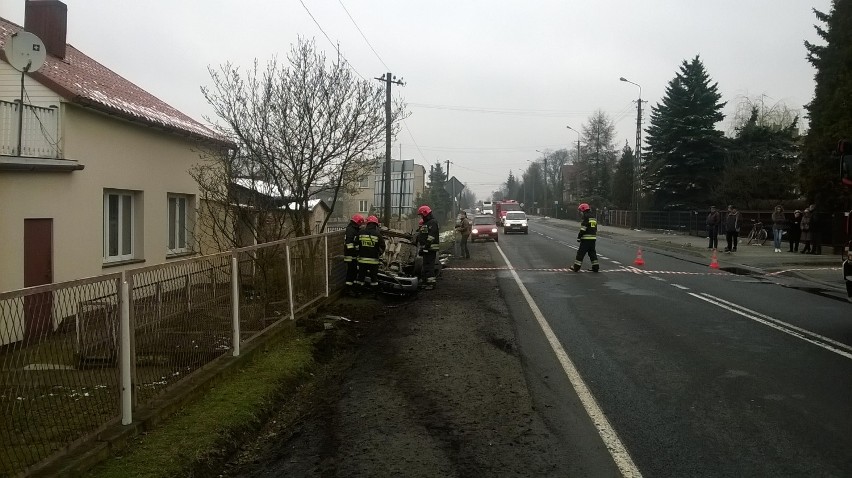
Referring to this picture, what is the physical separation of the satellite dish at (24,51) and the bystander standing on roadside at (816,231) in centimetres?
2349

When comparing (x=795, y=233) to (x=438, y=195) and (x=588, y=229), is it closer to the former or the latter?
(x=588, y=229)

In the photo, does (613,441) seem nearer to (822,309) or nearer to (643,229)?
(822,309)

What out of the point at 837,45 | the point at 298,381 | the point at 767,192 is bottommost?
the point at 298,381

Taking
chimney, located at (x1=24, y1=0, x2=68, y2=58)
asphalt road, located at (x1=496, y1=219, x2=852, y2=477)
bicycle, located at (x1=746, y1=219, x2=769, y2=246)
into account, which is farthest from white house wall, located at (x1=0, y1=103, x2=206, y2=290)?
→ bicycle, located at (x1=746, y1=219, x2=769, y2=246)

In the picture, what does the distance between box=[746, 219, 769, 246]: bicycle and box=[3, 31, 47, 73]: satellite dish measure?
97.8ft

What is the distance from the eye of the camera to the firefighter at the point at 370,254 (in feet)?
44.2

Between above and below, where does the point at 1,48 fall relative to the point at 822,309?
above

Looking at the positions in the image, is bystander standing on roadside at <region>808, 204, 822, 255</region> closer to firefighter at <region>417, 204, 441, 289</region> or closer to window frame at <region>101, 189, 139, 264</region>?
firefighter at <region>417, 204, 441, 289</region>

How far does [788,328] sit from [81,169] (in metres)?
10.6

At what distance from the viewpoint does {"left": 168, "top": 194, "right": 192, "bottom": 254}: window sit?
15.3 m

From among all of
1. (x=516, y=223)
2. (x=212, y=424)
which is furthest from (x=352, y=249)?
(x=516, y=223)

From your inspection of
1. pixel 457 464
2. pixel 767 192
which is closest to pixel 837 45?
pixel 767 192

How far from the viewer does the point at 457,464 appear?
196 inches

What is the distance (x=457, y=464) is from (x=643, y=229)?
2015 inches
